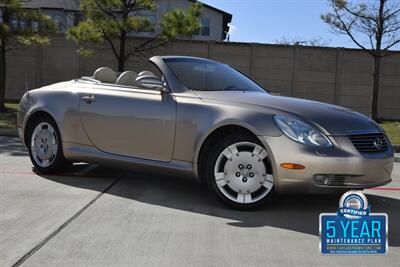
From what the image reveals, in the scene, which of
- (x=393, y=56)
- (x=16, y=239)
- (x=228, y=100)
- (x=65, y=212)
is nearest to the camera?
(x=16, y=239)

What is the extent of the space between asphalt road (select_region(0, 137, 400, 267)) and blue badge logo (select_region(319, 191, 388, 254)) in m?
0.21

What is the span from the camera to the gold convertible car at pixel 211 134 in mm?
4855

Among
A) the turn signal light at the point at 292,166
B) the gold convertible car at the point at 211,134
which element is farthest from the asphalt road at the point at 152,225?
the turn signal light at the point at 292,166

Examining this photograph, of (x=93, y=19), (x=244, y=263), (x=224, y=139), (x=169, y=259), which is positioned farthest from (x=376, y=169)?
(x=93, y=19)

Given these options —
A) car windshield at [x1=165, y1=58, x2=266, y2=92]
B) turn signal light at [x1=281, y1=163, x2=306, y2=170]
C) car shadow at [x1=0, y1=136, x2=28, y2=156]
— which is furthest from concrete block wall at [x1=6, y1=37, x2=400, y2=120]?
turn signal light at [x1=281, y1=163, x2=306, y2=170]

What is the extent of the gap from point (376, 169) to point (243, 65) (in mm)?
17501

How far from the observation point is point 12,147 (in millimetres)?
9672

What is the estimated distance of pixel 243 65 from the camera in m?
22.2

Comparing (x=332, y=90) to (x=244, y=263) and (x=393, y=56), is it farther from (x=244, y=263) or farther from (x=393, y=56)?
(x=244, y=263)

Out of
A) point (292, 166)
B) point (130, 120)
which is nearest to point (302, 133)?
point (292, 166)

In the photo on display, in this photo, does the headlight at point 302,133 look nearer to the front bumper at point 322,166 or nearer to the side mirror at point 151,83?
the front bumper at point 322,166

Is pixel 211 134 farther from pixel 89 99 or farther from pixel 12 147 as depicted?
pixel 12 147

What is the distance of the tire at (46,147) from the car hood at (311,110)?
6.72 feet

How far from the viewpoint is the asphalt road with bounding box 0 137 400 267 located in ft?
12.5
